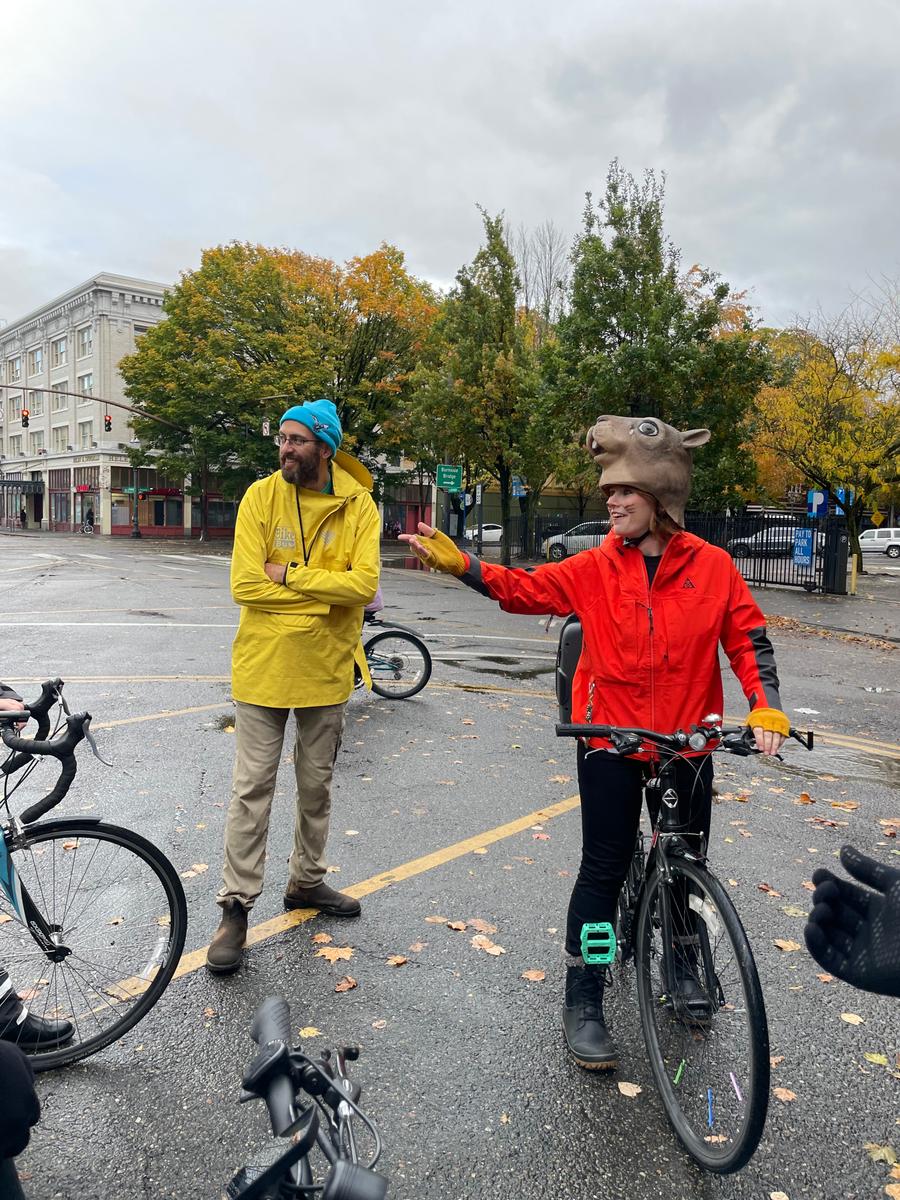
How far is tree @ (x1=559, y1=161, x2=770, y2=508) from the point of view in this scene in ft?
74.5

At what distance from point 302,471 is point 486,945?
214cm

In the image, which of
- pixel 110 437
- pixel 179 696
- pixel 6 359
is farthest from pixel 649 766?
pixel 6 359

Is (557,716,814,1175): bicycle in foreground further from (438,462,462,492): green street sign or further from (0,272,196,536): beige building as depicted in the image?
(0,272,196,536): beige building

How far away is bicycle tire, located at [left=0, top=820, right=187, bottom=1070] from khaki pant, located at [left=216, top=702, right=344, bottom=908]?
0.48 metres

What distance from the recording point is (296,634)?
350 centimetres

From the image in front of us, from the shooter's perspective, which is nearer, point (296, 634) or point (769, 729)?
point (769, 729)

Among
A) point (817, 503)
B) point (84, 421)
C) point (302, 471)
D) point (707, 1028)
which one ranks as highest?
point (84, 421)

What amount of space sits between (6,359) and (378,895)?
83857 millimetres

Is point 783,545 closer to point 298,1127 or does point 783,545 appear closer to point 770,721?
point 770,721

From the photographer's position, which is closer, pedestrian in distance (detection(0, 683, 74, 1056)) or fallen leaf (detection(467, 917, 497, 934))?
pedestrian in distance (detection(0, 683, 74, 1056))

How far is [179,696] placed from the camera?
8094mm

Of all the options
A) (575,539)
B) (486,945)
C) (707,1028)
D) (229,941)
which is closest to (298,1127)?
(707,1028)

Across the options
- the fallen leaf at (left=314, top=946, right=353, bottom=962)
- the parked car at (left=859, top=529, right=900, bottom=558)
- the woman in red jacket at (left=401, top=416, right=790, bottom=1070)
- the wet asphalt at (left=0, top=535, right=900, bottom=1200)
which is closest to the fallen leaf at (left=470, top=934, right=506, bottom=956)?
the wet asphalt at (left=0, top=535, right=900, bottom=1200)

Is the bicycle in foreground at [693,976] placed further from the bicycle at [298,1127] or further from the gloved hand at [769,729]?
the bicycle at [298,1127]
